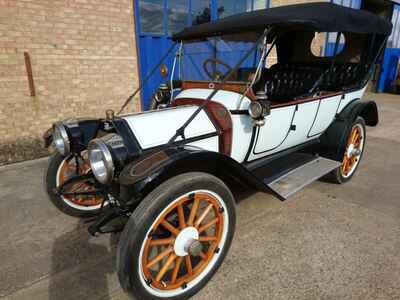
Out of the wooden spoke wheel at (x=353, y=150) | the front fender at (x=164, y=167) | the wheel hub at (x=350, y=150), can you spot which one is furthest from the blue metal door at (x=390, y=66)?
the front fender at (x=164, y=167)

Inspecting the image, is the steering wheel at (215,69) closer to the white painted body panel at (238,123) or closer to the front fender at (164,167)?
the white painted body panel at (238,123)

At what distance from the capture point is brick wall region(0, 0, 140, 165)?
13.4 ft

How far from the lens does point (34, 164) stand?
4.30 metres

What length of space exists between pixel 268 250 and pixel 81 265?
147cm

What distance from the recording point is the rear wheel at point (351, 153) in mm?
3381

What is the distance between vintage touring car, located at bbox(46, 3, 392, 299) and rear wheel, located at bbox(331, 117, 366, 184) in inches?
0.8

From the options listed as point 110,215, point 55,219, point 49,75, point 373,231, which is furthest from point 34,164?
point 373,231

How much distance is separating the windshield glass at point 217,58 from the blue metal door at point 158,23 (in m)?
2.19

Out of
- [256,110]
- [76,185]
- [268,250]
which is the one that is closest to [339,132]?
[256,110]

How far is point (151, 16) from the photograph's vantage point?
213 inches

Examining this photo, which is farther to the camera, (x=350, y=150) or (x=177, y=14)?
(x=177, y=14)

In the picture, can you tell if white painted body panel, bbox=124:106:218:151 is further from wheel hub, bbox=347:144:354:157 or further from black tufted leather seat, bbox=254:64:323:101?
wheel hub, bbox=347:144:354:157

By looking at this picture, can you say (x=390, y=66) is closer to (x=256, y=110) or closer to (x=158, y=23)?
(x=158, y=23)

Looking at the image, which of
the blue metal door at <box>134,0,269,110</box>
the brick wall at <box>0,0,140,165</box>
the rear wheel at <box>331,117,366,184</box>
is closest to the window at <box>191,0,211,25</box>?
the blue metal door at <box>134,0,269,110</box>
